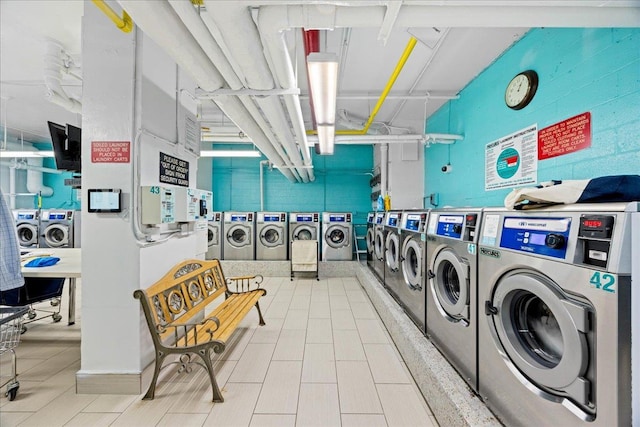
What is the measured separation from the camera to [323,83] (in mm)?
2301

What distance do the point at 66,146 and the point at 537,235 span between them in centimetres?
380

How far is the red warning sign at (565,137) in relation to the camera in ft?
7.63

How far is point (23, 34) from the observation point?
325 cm

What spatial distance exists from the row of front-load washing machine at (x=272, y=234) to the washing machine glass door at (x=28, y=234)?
413cm

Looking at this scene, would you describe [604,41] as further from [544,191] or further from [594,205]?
[594,205]

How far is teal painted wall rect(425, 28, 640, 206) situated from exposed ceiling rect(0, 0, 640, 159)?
31 cm

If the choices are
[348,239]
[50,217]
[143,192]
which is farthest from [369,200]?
[50,217]

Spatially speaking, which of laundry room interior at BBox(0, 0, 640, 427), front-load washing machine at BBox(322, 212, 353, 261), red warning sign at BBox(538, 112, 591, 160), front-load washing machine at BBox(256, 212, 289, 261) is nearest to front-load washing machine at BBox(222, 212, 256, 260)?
front-load washing machine at BBox(256, 212, 289, 261)

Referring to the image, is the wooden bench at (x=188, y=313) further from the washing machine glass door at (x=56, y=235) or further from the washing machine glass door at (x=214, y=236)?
the washing machine glass door at (x=56, y=235)

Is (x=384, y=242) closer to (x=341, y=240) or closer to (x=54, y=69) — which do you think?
(x=341, y=240)

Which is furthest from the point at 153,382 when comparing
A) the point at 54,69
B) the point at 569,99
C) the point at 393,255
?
the point at 569,99

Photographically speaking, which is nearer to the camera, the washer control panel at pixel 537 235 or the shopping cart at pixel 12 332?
the washer control panel at pixel 537 235

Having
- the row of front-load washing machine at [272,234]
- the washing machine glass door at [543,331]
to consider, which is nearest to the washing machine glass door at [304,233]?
the row of front-load washing machine at [272,234]

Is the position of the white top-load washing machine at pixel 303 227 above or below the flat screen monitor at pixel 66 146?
below
